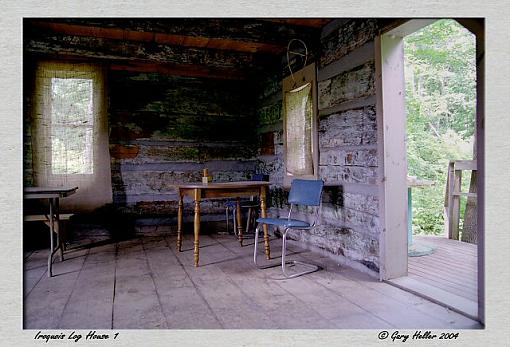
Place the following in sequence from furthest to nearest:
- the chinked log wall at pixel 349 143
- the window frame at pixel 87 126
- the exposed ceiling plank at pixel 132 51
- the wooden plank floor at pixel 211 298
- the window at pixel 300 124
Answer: the window frame at pixel 87 126 → the exposed ceiling plank at pixel 132 51 → the window at pixel 300 124 → the chinked log wall at pixel 349 143 → the wooden plank floor at pixel 211 298

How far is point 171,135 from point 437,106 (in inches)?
215

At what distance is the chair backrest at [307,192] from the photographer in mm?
3641

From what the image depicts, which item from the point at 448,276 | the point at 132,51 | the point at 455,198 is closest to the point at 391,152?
the point at 448,276

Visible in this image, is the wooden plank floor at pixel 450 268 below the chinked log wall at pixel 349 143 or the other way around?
below

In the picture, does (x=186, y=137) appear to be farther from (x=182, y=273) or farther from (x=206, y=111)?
(x=182, y=273)

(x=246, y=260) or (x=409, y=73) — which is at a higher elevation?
(x=409, y=73)

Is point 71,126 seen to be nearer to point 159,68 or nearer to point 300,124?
point 159,68

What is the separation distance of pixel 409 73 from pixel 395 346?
24.0ft

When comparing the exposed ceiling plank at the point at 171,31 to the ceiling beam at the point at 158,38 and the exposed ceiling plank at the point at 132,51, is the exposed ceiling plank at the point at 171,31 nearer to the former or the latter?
the ceiling beam at the point at 158,38

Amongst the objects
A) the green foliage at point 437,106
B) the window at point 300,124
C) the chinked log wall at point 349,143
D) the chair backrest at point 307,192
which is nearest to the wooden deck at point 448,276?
the chinked log wall at point 349,143

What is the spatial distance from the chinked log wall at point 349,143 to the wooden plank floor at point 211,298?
313 millimetres

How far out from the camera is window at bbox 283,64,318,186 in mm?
4342
